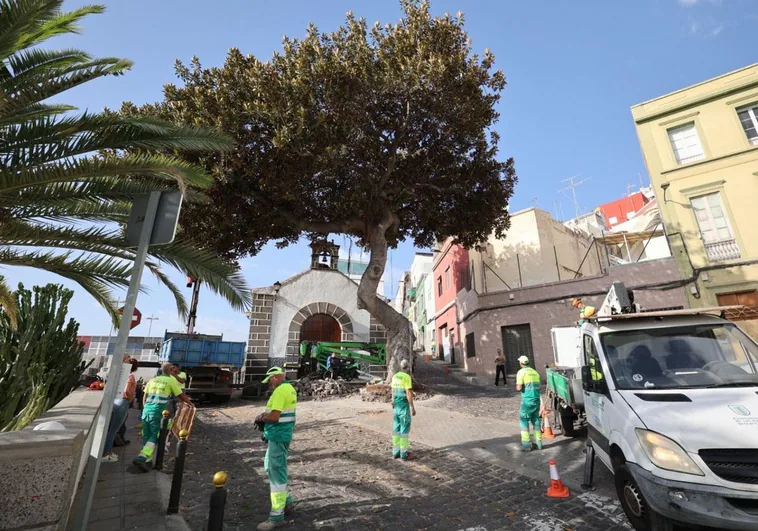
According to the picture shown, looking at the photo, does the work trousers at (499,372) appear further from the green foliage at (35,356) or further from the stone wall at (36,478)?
the stone wall at (36,478)

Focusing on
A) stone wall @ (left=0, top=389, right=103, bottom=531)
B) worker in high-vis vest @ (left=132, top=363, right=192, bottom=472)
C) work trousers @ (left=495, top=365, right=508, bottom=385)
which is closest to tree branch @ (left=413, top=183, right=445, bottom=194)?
work trousers @ (left=495, top=365, right=508, bottom=385)

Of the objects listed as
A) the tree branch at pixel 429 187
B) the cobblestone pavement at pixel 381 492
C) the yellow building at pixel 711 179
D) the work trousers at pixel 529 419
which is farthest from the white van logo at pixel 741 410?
the yellow building at pixel 711 179

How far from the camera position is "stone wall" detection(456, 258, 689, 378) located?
46.6ft

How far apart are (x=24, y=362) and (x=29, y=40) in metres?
4.50

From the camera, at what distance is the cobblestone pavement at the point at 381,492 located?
4086mm

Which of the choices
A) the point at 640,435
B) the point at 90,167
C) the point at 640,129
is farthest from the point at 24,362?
the point at 640,129

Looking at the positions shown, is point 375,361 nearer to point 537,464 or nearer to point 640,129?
point 537,464

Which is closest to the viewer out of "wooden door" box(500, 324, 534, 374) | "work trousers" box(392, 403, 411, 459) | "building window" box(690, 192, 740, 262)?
"work trousers" box(392, 403, 411, 459)

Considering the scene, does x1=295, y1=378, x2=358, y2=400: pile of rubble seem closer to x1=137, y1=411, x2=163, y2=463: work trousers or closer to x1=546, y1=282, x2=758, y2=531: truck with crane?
x1=137, y1=411, x2=163, y2=463: work trousers

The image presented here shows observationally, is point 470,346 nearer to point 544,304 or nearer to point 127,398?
point 544,304

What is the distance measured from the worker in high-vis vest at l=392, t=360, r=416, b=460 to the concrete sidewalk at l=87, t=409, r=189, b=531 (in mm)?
3440

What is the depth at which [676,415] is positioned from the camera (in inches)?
133

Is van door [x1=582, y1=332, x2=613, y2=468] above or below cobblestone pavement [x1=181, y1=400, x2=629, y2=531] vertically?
above

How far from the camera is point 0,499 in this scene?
2.49 meters
